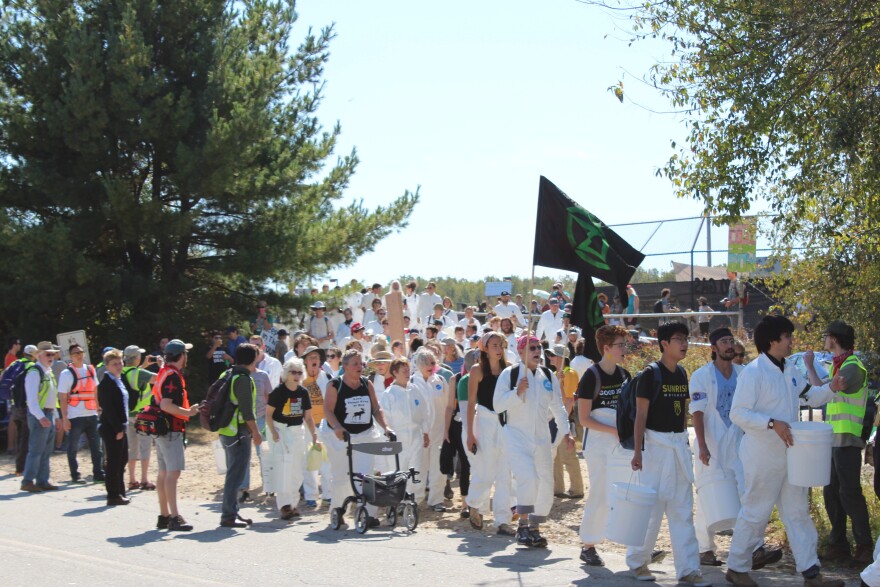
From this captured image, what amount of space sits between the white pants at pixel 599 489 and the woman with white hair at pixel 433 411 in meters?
3.29

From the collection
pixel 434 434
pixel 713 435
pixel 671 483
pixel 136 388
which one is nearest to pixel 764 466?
pixel 671 483

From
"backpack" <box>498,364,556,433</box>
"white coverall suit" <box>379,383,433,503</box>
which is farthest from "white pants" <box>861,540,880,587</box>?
"white coverall suit" <box>379,383,433,503</box>

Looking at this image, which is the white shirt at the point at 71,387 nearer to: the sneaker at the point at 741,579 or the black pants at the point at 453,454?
the black pants at the point at 453,454

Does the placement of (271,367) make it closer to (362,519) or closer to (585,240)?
(362,519)

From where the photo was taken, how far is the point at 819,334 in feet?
36.0

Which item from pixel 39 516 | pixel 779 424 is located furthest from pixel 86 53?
pixel 779 424

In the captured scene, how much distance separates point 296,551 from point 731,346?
15.0 ft

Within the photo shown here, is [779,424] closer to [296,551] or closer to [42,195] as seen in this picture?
[296,551]

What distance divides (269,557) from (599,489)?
125 inches

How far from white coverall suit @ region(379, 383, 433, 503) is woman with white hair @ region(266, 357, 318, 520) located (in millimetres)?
966

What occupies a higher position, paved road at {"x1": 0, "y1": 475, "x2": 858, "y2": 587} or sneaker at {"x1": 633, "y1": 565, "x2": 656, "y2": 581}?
sneaker at {"x1": 633, "y1": 565, "x2": 656, "y2": 581}

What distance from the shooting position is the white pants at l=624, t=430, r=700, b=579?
26.4ft

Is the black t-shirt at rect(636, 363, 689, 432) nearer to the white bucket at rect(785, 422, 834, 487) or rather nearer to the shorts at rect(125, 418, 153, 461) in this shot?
the white bucket at rect(785, 422, 834, 487)

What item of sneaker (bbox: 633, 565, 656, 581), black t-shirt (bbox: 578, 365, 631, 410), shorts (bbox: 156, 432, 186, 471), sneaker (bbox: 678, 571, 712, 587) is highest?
black t-shirt (bbox: 578, 365, 631, 410)
